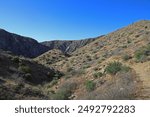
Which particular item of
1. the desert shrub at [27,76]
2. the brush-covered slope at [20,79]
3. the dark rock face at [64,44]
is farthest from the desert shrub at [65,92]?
the dark rock face at [64,44]

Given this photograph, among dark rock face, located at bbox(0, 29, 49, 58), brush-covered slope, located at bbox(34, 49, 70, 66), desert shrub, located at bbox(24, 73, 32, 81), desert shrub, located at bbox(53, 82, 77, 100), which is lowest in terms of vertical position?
desert shrub, located at bbox(53, 82, 77, 100)

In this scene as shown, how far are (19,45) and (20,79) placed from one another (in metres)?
93.1

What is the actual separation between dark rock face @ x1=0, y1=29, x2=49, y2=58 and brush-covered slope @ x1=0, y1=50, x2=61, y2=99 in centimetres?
7285

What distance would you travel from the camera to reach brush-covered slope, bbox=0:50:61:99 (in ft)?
64.8

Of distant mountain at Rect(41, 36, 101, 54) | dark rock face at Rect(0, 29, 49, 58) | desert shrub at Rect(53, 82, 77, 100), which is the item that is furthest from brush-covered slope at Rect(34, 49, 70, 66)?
distant mountain at Rect(41, 36, 101, 54)

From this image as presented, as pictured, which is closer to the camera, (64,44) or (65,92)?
(65,92)

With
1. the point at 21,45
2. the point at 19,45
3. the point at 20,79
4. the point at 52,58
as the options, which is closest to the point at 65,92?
the point at 20,79

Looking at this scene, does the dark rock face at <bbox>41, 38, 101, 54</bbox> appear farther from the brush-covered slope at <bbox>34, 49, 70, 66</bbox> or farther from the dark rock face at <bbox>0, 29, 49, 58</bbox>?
the brush-covered slope at <bbox>34, 49, 70, 66</bbox>

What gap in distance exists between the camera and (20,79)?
1054 inches

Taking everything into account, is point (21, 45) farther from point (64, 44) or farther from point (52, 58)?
point (52, 58)

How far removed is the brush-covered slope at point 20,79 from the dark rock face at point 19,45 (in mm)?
72852

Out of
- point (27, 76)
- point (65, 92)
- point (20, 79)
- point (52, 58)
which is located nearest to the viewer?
point (65, 92)

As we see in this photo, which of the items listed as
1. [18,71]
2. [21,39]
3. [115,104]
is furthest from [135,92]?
[21,39]

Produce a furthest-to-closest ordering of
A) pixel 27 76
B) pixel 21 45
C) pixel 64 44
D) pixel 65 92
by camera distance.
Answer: pixel 64 44
pixel 21 45
pixel 27 76
pixel 65 92
